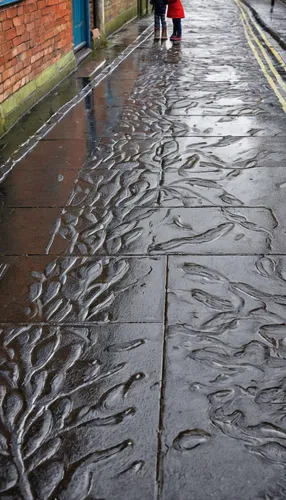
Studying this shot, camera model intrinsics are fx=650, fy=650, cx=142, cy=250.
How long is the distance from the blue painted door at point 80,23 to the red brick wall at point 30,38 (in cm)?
147

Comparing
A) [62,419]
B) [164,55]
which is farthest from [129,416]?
[164,55]

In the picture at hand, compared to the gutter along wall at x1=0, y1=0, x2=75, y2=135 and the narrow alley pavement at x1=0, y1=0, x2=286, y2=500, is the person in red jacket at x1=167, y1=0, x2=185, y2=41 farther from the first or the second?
the narrow alley pavement at x1=0, y1=0, x2=286, y2=500

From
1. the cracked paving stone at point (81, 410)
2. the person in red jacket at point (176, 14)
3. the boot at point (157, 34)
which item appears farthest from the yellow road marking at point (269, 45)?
the cracked paving stone at point (81, 410)

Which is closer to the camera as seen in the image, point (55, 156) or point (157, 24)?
point (55, 156)

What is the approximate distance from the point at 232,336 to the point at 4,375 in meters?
1.17

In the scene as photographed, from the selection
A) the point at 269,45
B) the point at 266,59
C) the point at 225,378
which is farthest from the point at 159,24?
the point at 225,378

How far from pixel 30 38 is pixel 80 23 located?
439 centimetres

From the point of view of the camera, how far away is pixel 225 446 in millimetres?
2621

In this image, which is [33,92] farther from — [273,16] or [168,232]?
[273,16]

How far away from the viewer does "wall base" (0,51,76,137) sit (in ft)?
24.9

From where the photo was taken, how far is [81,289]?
12.8 ft

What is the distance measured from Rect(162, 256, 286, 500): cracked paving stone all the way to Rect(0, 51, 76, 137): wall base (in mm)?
4154

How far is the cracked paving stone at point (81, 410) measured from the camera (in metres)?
2.49

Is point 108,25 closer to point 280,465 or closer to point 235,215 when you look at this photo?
point 235,215
